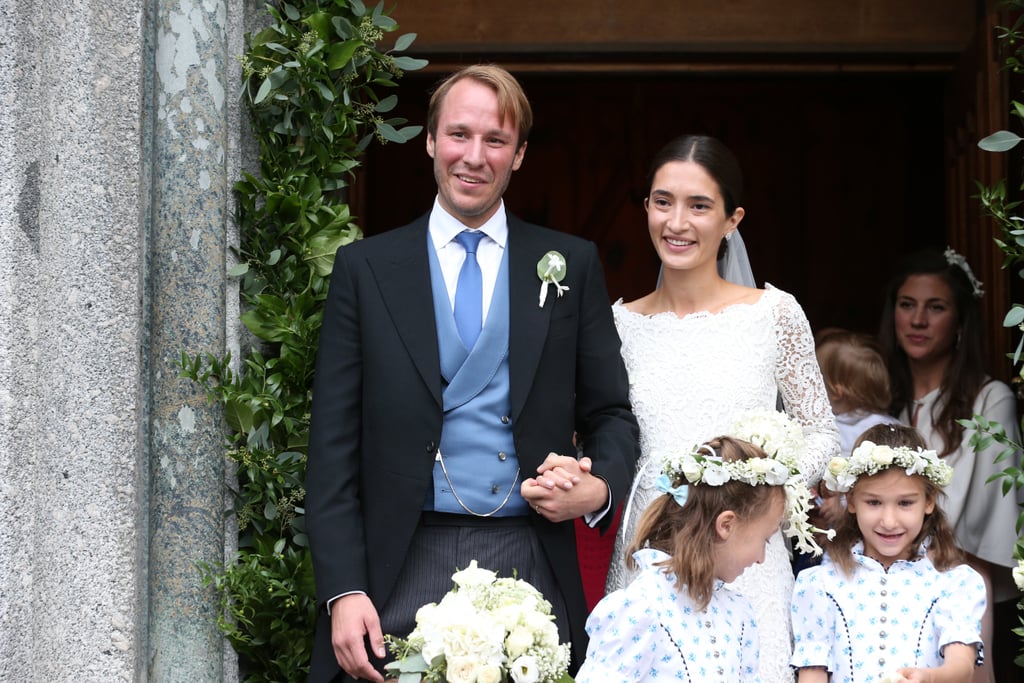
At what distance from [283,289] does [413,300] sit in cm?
62

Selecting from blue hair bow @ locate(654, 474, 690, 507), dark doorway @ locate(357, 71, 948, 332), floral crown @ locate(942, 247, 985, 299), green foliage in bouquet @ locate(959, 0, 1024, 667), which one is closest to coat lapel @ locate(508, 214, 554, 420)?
blue hair bow @ locate(654, 474, 690, 507)

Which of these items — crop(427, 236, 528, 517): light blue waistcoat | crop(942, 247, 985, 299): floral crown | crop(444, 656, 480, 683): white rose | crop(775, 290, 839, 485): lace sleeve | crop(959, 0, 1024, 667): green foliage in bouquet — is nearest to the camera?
crop(444, 656, 480, 683): white rose

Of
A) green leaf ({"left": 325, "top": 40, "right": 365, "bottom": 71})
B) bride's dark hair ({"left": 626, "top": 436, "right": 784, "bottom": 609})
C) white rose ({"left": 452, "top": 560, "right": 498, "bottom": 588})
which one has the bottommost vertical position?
white rose ({"left": 452, "top": 560, "right": 498, "bottom": 588})

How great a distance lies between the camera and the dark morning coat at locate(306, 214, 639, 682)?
3244 mm

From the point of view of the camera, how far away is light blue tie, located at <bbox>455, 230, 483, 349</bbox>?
337 centimetres

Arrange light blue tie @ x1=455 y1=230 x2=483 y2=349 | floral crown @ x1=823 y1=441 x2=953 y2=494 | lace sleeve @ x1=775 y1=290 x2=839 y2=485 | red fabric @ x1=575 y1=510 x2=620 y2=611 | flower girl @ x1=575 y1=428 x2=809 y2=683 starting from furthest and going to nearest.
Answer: red fabric @ x1=575 y1=510 x2=620 y2=611 → lace sleeve @ x1=775 y1=290 x2=839 y2=485 → floral crown @ x1=823 y1=441 x2=953 y2=494 → light blue tie @ x1=455 y1=230 x2=483 y2=349 → flower girl @ x1=575 y1=428 x2=809 y2=683

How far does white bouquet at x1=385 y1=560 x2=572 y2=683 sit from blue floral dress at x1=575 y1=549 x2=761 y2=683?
136 millimetres

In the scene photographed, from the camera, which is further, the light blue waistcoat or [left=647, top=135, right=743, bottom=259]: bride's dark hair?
[left=647, top=135, right=743, bottom=259]: bride's dark hair

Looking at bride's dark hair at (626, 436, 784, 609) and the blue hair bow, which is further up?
the blue hair bow

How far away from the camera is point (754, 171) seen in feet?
23.0

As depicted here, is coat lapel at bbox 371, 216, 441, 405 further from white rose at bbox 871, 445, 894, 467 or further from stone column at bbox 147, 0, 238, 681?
white rose at bbox 871, 445, 894, 467

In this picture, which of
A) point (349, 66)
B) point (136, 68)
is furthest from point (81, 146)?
point (349, 66)

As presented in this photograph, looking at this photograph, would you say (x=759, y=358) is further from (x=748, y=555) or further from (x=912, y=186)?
(x=912, y=186)

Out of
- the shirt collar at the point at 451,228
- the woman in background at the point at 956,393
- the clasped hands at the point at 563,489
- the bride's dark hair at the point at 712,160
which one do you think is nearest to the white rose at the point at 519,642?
the clasped hands at the point at 563,489
